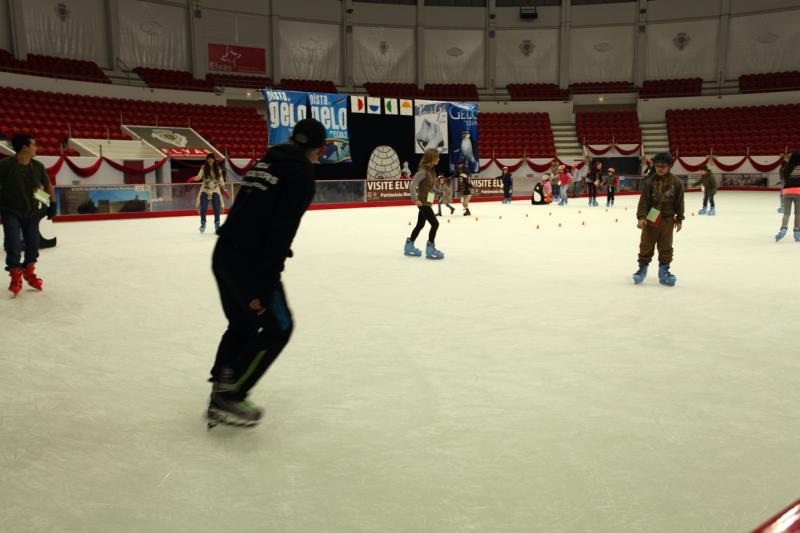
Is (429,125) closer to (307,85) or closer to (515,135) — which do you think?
(515,135)

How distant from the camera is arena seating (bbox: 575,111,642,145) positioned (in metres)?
33.1

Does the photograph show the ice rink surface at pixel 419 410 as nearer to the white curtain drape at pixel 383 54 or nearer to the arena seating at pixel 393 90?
the arena seating at pixel 393 90

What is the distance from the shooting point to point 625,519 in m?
2.23

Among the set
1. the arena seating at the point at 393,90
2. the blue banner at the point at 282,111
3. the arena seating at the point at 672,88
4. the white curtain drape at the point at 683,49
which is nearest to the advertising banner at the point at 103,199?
the blue banner at the point at 282,111

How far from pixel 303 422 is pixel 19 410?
1497 millimetres

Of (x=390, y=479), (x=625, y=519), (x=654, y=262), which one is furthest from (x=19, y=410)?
(x=654, y=262)

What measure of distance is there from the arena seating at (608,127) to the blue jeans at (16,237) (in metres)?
30.2

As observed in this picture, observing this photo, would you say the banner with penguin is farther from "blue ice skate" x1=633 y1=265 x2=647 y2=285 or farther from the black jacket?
the black jacket

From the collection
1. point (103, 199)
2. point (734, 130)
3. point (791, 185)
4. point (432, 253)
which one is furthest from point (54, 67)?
point (734, 130)

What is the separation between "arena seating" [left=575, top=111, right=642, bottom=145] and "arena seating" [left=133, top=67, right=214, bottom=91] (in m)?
19.1

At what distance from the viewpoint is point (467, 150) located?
24.9m

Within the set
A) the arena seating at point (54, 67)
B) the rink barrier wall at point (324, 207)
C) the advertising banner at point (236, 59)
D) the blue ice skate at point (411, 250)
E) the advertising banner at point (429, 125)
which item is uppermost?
the advertising banner at point (236, 59)

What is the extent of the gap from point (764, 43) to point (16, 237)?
35954 millimetres

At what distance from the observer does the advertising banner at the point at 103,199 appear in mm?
14920
